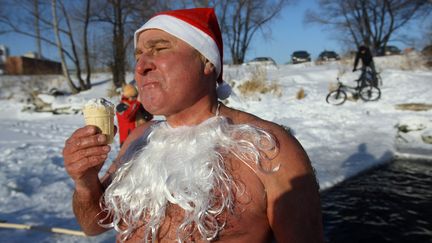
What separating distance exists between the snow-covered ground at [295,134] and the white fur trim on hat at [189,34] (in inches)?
46.5

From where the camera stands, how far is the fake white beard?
132 cm

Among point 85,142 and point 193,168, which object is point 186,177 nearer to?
point 193,168

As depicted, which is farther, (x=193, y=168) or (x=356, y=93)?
(x=356, y=93)

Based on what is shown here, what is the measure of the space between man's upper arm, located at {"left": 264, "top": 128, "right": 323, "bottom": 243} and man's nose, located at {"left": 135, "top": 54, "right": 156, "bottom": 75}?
1.88 ft

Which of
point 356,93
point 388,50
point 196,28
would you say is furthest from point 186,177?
point 388,50

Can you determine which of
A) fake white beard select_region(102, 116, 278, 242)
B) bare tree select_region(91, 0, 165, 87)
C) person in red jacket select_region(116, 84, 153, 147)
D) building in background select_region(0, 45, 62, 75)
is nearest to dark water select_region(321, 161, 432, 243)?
person in red jacket select_region(116, 84, 153, 147)

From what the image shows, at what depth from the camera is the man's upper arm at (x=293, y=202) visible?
133cm

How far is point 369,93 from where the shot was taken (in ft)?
39.8

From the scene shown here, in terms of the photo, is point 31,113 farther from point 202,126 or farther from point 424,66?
point 424,66

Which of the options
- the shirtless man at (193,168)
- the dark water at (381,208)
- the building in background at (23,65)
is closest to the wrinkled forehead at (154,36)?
the shirtless man at (193,168)

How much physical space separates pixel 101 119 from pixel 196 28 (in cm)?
51

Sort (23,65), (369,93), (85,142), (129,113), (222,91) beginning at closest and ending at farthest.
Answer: (85,142) → (222,91) → (129,113) → (369,93) → (23,65)

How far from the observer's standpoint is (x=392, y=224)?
439 cm

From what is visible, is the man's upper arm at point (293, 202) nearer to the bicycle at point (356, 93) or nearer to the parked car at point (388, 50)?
the bicycle at point (356, 93)
